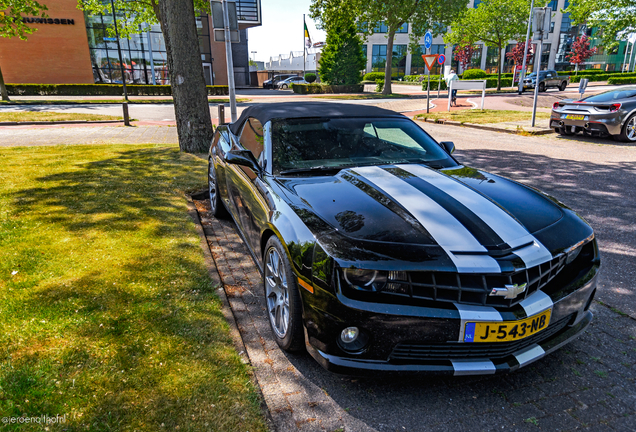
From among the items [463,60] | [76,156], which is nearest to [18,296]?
[76,156]

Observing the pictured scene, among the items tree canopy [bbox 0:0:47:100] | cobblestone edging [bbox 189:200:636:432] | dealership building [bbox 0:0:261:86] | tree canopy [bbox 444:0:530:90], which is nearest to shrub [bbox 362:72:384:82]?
tree canopy [bbox 444:0:530:90]

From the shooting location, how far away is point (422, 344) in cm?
219

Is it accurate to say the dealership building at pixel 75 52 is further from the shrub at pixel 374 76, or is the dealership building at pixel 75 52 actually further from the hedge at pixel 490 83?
the shrub at pixel 374 76

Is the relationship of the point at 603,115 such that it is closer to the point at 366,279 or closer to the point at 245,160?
the point at 245,160

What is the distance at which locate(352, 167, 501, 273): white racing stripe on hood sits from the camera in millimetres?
2167

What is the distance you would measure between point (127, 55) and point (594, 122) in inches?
1575

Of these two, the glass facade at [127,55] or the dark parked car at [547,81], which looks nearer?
the dark parked car at [547,81]

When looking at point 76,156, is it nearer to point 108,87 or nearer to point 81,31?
point 108,87

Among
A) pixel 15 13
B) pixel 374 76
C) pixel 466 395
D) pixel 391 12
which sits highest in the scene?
pixel 391 12

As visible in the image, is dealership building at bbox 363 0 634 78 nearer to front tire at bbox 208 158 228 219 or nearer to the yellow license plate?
front tire at bbox 208 158 228 219

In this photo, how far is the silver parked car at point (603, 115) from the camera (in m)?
10.9

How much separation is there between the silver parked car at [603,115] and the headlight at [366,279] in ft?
38.1

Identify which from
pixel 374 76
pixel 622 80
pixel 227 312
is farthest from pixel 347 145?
pixel 374 76

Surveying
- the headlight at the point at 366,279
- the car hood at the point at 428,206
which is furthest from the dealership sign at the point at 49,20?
the headlight at the point at 366,279
